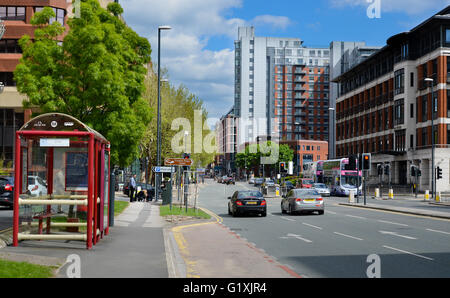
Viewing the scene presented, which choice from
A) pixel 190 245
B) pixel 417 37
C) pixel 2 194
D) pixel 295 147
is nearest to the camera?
pixel 190 245

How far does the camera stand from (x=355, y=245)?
49.8ft

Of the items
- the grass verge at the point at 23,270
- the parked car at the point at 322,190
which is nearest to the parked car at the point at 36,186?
the grass verge at the point at 23,270

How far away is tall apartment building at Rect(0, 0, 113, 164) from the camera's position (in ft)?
169

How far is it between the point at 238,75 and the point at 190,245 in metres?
171

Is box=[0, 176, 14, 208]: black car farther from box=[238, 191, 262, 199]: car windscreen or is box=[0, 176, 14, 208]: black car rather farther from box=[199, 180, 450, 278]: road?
box=[238, 191, 262, 199]: car windscreen

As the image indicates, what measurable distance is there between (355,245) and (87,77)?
1186 centimetres

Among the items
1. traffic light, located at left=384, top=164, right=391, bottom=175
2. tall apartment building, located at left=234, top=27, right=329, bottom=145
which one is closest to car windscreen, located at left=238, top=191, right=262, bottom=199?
traffic light, located at left=384, top=164, right=391, bottom=175

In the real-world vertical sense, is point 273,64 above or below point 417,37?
above

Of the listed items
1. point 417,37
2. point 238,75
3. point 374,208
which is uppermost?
point 238,75

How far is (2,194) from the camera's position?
86.5 feet

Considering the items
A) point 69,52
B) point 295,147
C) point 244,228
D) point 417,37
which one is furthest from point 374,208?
point 295,147
